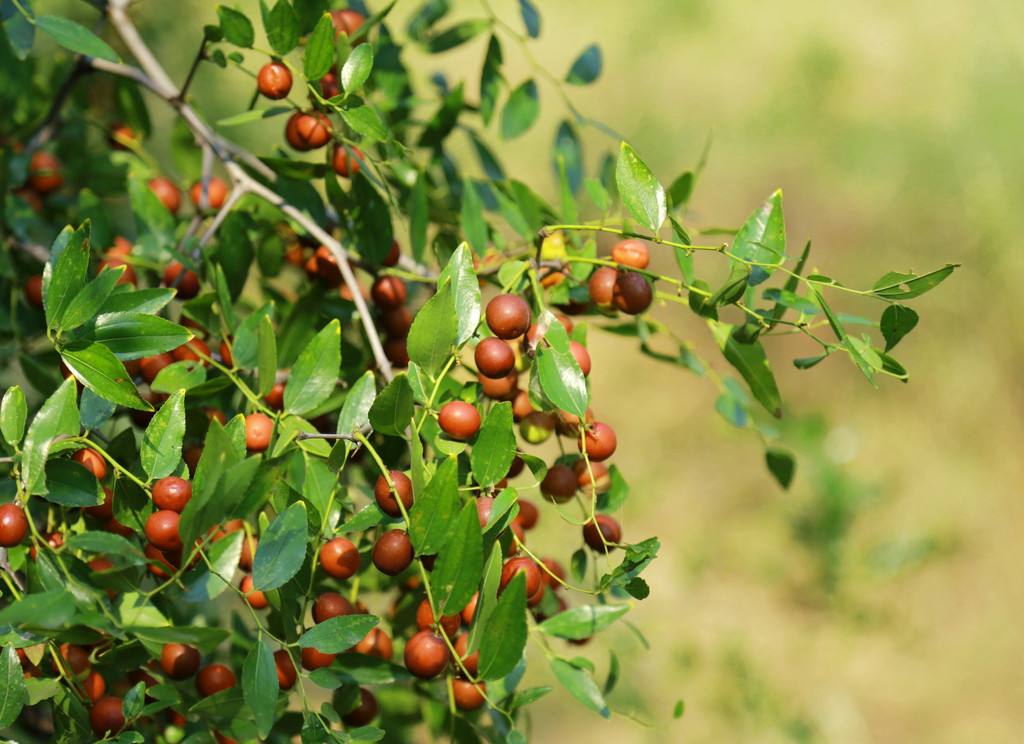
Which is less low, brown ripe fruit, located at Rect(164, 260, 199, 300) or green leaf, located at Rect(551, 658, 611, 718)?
brown ripe fruit, located at Rect(164, 260, 199, 300)

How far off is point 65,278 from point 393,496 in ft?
0.65

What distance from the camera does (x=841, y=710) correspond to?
2.13m

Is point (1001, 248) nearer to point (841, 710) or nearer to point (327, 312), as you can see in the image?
point (841, 710)

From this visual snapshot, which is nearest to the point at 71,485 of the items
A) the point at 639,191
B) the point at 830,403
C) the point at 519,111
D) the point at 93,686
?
the point at 93,686

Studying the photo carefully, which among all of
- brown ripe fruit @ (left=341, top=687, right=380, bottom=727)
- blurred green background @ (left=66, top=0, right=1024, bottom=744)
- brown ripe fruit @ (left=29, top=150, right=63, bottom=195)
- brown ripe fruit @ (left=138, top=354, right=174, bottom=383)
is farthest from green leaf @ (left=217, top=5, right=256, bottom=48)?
blurred green background @ (left=66, top=0, right=1024, bottom=744)

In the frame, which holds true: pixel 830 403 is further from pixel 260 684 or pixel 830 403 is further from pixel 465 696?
pixel 260 684

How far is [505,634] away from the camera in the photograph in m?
0.47

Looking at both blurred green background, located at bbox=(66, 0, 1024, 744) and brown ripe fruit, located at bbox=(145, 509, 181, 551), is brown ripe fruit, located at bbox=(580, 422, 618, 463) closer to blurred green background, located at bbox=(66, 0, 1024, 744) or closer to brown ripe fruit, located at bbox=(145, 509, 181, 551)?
brown ripe fruit, located at bbox=(145, 509, 181, 551)

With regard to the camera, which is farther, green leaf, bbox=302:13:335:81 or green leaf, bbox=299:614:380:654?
green leaf, bbox=302:13:335:81

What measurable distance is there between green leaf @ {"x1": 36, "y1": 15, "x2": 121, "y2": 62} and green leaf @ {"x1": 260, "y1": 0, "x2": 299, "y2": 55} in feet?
0.31

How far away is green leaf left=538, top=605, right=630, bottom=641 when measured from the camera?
554 mm

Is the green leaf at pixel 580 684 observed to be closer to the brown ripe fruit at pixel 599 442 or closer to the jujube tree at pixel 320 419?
the jujube tree at pixel 320 419

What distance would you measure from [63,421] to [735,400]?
19.3 inches

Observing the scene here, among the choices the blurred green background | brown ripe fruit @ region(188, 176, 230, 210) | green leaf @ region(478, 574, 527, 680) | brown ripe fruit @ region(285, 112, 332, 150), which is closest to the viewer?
green leaf @ region(478, 574, 527, 680)
